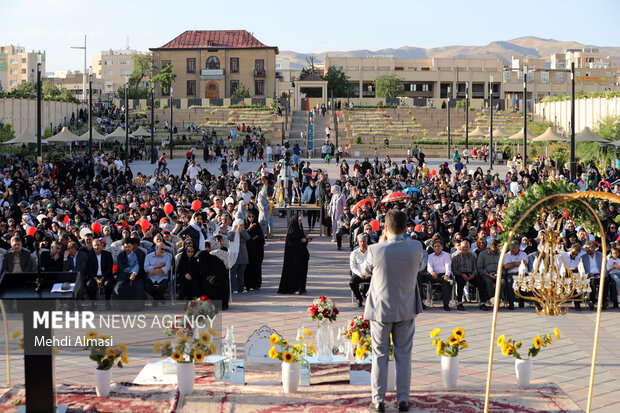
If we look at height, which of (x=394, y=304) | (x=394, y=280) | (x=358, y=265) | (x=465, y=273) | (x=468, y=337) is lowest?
(x=468, y=337)

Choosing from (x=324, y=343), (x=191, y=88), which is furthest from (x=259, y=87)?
(x=324, y=343)

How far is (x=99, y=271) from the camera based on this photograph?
44.3 ft

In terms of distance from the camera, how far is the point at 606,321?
12500 millimetres

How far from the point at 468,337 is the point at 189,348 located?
456cm

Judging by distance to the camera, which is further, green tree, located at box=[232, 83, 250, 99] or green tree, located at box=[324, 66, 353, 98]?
green tree, located at box=[324, 66, 353, 98]

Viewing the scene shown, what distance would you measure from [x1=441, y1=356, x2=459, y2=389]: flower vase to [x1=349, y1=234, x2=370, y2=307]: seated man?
15.4 feet

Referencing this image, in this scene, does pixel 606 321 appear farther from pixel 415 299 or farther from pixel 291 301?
pixel 415 299

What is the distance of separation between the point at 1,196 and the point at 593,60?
15949 centimetres

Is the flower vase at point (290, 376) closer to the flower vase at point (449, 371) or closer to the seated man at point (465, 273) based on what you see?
the flower vase at point (449, 371)

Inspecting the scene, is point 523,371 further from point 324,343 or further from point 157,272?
point 157,272

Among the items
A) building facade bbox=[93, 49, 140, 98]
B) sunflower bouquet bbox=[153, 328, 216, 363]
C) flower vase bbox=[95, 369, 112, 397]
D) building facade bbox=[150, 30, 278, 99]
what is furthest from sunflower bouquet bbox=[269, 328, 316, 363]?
building facade bbox=[93, 49, 140, 98]

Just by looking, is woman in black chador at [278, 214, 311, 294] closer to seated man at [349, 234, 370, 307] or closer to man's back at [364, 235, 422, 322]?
seated man at [349, 234, 370, 307]

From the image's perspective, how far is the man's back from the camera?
7.20 m

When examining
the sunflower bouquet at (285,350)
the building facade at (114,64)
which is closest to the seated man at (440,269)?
the sunflower bouquet at (285,350)
